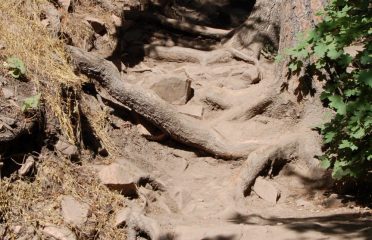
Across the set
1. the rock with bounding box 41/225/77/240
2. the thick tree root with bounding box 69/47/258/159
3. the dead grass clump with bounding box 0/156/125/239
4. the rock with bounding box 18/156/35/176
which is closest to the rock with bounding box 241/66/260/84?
the thick tree root with bounding box 69/47/258/159

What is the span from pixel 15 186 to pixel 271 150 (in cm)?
283

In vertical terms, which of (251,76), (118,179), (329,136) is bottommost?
(118,179)

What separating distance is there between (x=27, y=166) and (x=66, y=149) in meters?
0.49

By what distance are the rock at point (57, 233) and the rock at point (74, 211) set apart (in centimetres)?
12

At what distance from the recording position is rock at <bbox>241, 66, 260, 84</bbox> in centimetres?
848

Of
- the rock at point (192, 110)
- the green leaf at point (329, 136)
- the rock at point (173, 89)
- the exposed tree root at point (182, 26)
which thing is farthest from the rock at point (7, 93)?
the exposed tree root at point (182, 26)

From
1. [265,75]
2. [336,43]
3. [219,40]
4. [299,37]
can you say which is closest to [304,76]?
[299,37]

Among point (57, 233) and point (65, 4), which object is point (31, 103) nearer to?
point (57, 233)

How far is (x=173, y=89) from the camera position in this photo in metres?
8.06

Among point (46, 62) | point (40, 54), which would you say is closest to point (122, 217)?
point (46, 62)

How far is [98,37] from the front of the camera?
28.4 ft

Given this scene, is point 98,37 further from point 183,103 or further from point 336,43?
point 336,43

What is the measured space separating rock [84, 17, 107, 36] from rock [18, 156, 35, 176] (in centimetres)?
297

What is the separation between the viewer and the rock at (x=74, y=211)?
5.66 meters
